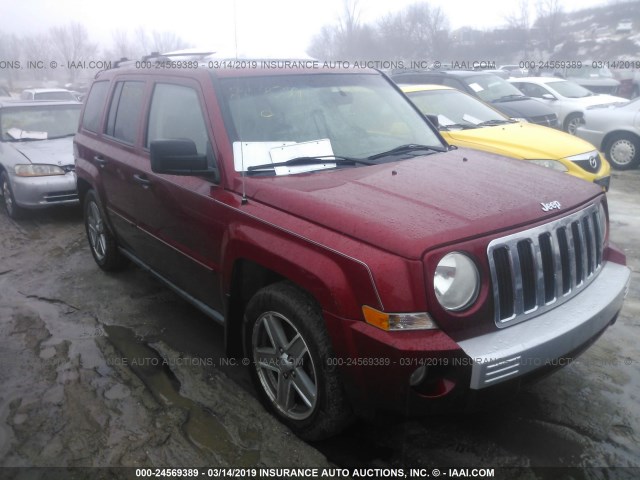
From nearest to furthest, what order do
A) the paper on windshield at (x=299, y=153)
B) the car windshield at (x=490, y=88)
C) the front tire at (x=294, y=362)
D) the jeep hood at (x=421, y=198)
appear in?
the jeep hood at (x=421, y=198)
the front tire at (x=294, y=362)
the paper on windshield at (x=299, y=153)
the car windshield at (x=490, y=88)

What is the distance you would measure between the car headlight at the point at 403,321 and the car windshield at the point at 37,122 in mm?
7446

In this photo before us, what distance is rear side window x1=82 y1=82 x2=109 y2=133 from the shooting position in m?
4.87

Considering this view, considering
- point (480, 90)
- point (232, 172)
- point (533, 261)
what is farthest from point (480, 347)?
point (480, 90)

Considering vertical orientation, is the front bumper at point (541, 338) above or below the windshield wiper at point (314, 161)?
below

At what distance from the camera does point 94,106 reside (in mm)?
5078

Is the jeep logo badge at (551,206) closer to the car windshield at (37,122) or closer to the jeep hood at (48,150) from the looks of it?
the jeep hood at (48,150)

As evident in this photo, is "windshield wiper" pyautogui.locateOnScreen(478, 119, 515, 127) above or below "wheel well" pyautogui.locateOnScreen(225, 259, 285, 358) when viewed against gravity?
above

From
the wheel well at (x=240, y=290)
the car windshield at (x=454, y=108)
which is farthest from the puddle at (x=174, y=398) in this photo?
the car windshield at (x=454, y=108)

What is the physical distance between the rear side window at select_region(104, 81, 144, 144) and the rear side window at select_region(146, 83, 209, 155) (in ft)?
0.83

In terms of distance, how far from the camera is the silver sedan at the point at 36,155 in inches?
278

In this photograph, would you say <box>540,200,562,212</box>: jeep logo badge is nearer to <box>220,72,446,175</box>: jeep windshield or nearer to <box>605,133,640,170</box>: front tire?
<box>220,72,446,175</box>: jeep windshield

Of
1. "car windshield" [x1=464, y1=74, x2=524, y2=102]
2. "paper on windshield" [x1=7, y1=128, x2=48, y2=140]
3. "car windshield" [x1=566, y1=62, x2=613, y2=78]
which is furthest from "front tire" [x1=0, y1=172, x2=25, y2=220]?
"car windshield" [x1=566, y1=62, x2=613, y2=78]

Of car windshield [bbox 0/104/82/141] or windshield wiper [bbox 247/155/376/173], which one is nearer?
windshield wiper [bbox 247/155/376/173]

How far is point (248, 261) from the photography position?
115 inches
